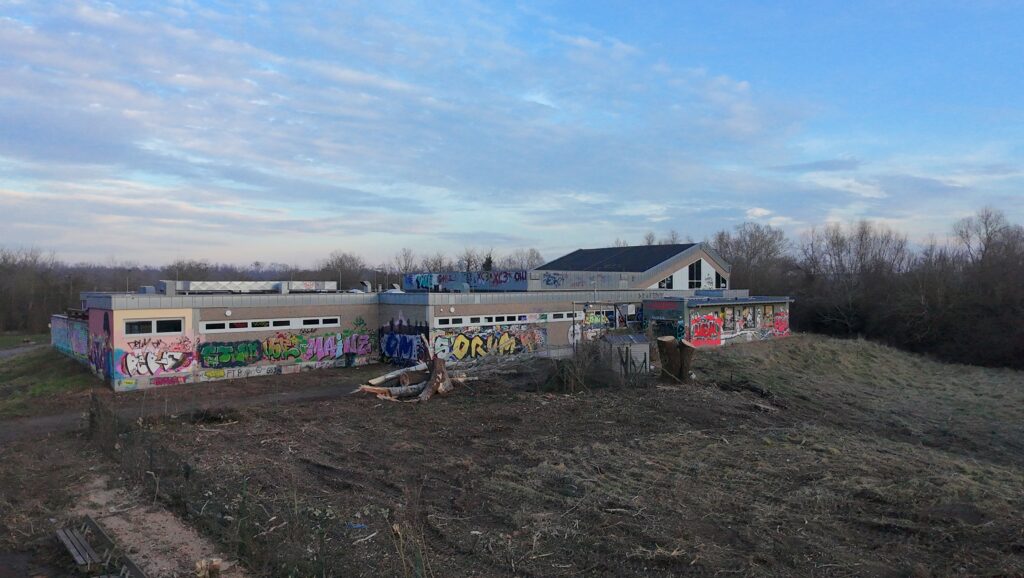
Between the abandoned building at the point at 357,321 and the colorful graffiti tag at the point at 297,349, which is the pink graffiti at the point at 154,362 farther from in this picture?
the colorful graffiti tag at the point at 297,349

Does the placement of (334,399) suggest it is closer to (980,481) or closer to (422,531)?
(422,531)

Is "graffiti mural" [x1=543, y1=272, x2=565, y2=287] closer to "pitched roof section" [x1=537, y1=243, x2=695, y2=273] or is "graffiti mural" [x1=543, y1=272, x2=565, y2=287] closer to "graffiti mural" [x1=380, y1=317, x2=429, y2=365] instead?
"pitched roof section" [x1=537, y1=243, x2=695, y2=273]

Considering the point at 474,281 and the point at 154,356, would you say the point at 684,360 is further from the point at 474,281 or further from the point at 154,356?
the point at 154,356

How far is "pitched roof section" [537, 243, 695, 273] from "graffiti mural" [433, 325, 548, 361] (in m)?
11.7

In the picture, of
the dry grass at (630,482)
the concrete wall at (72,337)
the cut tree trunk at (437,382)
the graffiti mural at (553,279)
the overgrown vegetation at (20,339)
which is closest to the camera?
the dry grass at (630,482)

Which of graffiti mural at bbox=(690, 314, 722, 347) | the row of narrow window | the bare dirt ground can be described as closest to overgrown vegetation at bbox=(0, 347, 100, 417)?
the row of narrow window

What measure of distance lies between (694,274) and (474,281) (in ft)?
50.6

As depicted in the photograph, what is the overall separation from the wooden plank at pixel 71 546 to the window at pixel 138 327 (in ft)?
48.4

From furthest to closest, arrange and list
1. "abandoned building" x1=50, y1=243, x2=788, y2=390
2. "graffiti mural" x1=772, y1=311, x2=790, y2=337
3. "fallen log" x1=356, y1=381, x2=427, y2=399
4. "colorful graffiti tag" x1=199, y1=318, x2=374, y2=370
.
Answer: "graffiti mural" x1=772, y1=311, x2=790, y2=337 < "colorful graffiti tag" x1=199, y1=318, x2=374, y2=370 < "abandoned building" x1=50, y1=243, x2=788, y2=390 < "fallen log" x1=356, y1=381, x2=427, y2=399

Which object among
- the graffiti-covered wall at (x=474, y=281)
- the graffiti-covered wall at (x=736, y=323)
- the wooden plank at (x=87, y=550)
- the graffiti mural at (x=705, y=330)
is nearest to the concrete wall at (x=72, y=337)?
the graffiti-covered wall at (x=474, y=281)

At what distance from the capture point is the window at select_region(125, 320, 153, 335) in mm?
21481

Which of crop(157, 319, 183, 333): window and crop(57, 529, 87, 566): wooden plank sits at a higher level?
crop(157, 319, 183, 333): window

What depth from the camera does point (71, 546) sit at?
816 centimetres

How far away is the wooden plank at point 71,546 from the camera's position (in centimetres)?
778
